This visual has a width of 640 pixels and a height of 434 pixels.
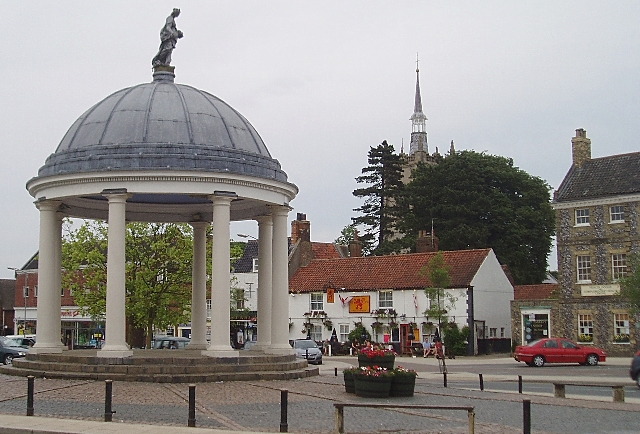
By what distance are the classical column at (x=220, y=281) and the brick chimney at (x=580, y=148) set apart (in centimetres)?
3917

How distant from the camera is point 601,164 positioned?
2313 inches

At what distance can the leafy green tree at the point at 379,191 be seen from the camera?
94.9 meters

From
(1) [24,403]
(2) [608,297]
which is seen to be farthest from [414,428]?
(2) [608,297]

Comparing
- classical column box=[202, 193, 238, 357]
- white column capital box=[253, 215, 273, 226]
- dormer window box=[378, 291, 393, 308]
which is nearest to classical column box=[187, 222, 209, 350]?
white column capital box=[253, 215, 273, 226]

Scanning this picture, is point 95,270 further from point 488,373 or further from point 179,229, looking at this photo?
point 488,373

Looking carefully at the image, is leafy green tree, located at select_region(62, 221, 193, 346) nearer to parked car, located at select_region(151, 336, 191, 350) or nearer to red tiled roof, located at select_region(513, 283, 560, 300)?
parked car, located at select_region(151, 336, 191, 350)

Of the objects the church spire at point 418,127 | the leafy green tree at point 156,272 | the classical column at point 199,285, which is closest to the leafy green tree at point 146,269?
the leafy green tree at point 156,272

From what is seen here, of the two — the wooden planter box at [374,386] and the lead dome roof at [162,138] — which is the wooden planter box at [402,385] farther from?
the lead dome roof at [162,138]

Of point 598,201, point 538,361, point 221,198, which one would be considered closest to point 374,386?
point 221,198

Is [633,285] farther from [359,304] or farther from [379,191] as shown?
[379,191]

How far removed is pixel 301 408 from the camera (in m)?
20.5

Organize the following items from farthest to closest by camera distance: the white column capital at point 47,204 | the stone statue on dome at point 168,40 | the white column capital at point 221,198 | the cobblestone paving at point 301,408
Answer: the stone statue on dome at point 168,40
the white column capital at point 47,204
the white column capital at point 221,198
the cobblestone paving at point 301,408

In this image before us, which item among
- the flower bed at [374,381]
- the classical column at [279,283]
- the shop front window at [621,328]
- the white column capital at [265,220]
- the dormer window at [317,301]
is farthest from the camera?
the dormer window at [317,301]

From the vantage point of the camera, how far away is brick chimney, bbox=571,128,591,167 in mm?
60469
